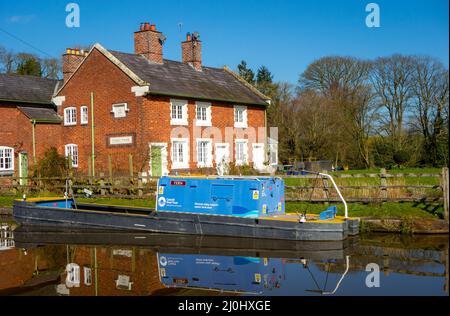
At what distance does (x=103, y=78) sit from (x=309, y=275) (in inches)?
841

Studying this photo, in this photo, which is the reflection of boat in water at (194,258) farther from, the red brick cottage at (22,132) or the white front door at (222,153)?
the white front door at (222,153)

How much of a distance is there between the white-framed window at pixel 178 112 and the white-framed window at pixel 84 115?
17.1 ft

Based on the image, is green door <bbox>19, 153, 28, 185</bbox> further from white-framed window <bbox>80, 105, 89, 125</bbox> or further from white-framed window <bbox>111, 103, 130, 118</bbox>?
white-framed window <bbox>111, 103, 130, 118</bbox>

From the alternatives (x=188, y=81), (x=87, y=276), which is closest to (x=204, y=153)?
(x=188, y=81)

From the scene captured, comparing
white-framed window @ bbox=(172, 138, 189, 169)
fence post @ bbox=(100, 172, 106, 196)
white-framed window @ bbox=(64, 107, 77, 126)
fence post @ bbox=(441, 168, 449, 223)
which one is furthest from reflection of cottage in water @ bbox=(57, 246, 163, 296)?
white-framed window @ bbox=(64, 107, 77, 126)

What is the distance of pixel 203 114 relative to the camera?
3175cm

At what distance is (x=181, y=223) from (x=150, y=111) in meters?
12.5

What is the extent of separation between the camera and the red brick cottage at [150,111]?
28.7m

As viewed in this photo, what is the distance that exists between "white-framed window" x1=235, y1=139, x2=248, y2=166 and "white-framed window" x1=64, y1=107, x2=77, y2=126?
9.94 meters

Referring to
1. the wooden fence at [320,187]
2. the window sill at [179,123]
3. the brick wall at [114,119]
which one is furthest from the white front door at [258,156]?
the wooden fence at [320,187]

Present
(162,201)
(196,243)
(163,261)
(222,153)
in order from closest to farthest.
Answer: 1. (163,261)
2. (196,243)
3. (162,201)
4. (222,153)

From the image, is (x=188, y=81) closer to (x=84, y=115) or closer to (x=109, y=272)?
(x=84, y=115)

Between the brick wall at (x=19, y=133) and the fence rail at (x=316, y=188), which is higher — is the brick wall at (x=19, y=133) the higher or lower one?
the higher one

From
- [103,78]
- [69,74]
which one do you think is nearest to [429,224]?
[103,78]
